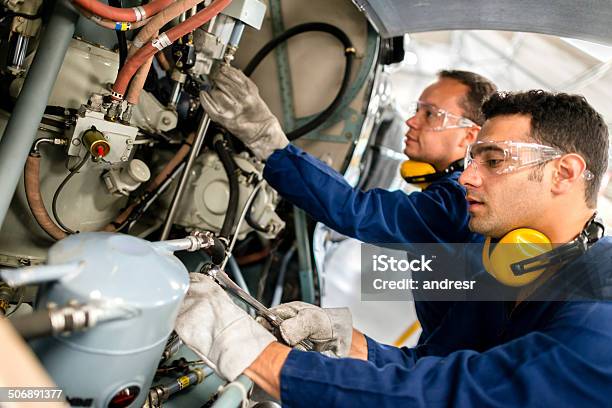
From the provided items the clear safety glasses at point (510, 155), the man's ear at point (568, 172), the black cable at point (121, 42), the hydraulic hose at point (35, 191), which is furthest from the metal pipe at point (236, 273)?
the man's ear at point (568, 172)

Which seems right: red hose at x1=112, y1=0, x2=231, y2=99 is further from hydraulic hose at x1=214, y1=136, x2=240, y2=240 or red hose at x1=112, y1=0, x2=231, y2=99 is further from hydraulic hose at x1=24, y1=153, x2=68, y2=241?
hydraulic hose at x1=214, y1=136, x2=240, y2=240

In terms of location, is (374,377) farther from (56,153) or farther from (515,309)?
(56,153)

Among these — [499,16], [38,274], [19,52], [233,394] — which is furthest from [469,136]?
[38,274]

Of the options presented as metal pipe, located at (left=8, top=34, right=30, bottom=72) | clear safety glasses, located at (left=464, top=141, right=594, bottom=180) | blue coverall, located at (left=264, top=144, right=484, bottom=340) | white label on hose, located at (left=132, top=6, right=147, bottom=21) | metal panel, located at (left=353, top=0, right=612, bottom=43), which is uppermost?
metal panel, located at (left=353, top=0, right=612, bottom=43)

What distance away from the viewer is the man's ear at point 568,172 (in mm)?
1287

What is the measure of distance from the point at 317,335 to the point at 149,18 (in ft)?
3.08

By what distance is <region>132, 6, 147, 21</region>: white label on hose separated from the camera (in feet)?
3.48

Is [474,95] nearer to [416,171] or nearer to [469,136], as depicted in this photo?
[469,136]

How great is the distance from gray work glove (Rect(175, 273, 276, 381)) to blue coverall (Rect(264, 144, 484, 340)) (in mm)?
787

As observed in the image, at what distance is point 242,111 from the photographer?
1693mm

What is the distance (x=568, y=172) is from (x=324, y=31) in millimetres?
1239

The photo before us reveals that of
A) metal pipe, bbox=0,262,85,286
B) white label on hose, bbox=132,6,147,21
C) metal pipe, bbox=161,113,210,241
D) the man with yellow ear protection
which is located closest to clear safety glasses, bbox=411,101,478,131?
the man with yellow ear protection

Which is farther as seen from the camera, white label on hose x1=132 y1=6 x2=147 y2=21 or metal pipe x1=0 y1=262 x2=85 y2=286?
white label on hose x1=132 y1=6 x2=147 y2=21

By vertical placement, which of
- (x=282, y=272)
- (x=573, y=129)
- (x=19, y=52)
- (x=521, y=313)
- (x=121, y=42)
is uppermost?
(x=573, y=129)
